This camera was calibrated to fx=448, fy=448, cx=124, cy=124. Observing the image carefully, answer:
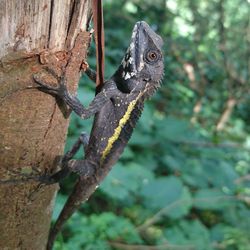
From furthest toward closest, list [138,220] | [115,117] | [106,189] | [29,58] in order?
[138,220]
[106,189]
[115,117]
[29,58]

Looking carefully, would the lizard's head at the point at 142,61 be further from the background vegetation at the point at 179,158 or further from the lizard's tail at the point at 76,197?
the background vegetation at the point at 179,158

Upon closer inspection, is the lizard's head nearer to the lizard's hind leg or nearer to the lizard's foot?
the lizard's hind leg

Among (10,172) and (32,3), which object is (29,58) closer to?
(32,3)

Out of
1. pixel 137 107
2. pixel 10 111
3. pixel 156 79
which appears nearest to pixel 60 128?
pixel 10 111

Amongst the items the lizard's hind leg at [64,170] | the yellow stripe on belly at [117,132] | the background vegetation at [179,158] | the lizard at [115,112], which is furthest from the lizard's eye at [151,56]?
the background vegetation at [179,158]

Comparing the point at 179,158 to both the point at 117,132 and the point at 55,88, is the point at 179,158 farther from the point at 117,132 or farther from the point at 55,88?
the point at 55,88

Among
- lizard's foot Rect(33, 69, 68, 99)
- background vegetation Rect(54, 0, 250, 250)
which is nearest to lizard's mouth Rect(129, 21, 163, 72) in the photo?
lizard's foot Rect(33, 69, 68, 99)
